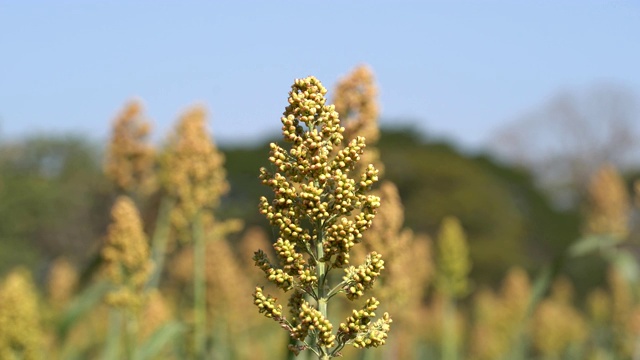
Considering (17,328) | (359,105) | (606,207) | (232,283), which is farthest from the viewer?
(606,207)

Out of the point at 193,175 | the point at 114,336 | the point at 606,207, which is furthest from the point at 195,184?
the point at 606,207

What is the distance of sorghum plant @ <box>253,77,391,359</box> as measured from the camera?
353cm

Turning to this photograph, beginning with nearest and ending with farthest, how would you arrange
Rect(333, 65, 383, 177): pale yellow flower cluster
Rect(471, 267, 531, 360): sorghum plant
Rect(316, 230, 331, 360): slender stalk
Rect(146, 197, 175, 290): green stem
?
1. Rect(316, 230, 331, 360): slender stalk
2. Rect(333, 65, 383, 177): pale yellow flower cluster
3. Rect(146, 197, 175, 290): green stem
4. Rect(471, 267, 531, 360): sorghum plant

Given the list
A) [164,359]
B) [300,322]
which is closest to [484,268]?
Result: [164,359]

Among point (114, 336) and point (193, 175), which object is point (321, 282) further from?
point (114, 336)

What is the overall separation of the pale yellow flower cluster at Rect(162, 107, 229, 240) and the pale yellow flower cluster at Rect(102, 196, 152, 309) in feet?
2.28

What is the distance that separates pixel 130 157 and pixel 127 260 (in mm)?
2492

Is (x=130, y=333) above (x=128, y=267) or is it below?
below

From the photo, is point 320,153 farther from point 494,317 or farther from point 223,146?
point 223,146

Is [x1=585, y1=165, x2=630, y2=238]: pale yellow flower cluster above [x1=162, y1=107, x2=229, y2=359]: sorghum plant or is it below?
→ above

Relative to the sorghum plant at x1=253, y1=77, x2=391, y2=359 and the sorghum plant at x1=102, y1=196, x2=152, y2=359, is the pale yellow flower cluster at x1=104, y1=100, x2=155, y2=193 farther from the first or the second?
the sorghum plant at x1=253, y1=77, x2=391, y2=359

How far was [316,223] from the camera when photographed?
358cm

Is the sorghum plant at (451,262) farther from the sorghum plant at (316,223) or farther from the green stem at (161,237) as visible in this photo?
the sorghum plant at (316,223)

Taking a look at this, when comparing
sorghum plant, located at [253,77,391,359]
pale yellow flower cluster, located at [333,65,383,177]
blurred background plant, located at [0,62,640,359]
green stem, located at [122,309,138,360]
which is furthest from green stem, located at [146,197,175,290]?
sorghum plant, located at [253,77,391,359]
